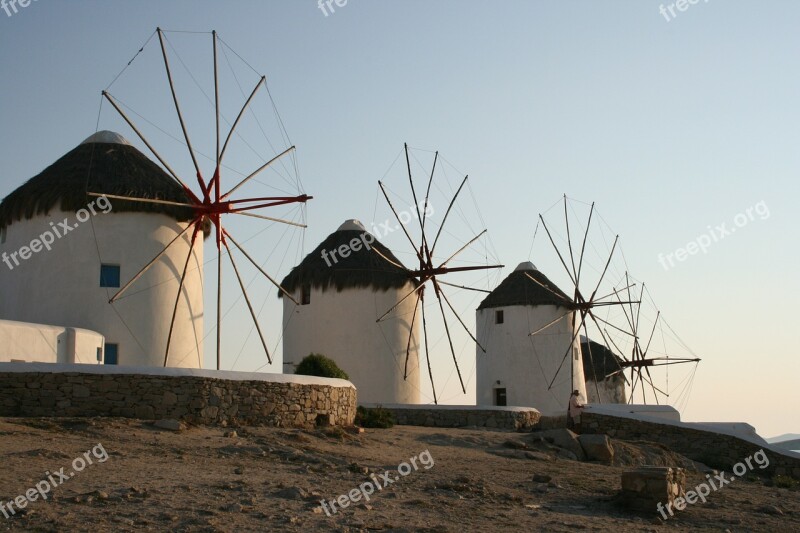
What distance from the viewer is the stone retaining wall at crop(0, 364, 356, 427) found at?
50.2ft

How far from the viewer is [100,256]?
20047mm

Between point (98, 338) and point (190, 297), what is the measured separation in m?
2.43

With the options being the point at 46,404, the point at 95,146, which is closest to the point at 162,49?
the point at 95,146

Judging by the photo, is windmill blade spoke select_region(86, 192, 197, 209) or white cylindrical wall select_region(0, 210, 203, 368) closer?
windmill blade spoke select_region(86, 192, 197, 209)

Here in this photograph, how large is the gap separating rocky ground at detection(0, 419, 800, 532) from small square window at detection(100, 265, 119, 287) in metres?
5.79

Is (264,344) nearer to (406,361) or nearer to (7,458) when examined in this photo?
(7,458)

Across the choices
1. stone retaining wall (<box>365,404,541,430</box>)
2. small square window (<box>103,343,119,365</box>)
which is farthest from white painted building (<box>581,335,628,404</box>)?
small square window (<box>103,343,119,365</box>)

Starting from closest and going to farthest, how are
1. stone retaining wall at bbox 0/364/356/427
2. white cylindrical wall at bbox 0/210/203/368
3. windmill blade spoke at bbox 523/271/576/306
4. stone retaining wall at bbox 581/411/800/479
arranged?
stone retaining wall at bbox 0/364/356/427 → white cylindrical wall at bbox 0/210/203/368 → stone retaining wall at bbox 581/411/800/479 → windmill blade spoke at bbox 523/271/576/306

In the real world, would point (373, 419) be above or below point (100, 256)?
below

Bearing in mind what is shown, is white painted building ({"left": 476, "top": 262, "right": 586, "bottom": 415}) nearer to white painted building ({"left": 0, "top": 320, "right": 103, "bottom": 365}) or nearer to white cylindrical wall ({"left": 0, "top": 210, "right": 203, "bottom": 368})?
white cylindrical wall ({"left": 0, "top": 210, "right": 203, "bottom": 368})

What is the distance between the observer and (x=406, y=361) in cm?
2877

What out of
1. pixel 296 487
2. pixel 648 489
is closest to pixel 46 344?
pixel 296 487

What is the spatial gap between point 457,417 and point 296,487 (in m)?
13.8

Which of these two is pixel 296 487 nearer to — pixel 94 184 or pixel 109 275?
pixel 109 275
